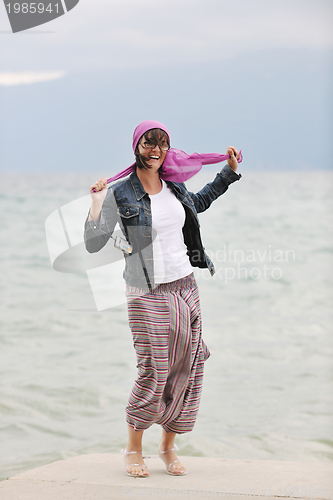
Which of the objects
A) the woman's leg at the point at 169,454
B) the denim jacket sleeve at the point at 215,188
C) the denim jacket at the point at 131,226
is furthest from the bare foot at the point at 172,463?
the denim jacket sleeve at the point at 215,188

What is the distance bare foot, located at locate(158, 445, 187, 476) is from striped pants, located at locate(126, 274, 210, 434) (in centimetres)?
11

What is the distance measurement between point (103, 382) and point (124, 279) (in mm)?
2348

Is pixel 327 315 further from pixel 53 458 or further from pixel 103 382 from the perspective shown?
pixel 53 458

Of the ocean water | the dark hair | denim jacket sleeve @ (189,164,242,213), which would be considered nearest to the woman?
the dark hair

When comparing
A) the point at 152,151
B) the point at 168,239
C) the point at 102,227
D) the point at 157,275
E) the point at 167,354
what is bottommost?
the point at 167,354

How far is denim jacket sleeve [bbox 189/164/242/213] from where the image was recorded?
2525 mm

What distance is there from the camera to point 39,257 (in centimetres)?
1165

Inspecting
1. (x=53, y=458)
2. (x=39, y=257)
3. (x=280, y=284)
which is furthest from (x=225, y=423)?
(x=39, y=257)

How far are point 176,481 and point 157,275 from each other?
0.91m

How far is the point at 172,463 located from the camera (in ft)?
8.04

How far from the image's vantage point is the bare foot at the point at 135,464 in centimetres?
239

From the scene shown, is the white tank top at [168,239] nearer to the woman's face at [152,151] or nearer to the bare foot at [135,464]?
the woman's face at [152,151]

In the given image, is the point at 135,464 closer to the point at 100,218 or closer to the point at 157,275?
the point at 157,275

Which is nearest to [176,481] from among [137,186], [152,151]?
[137,186]
